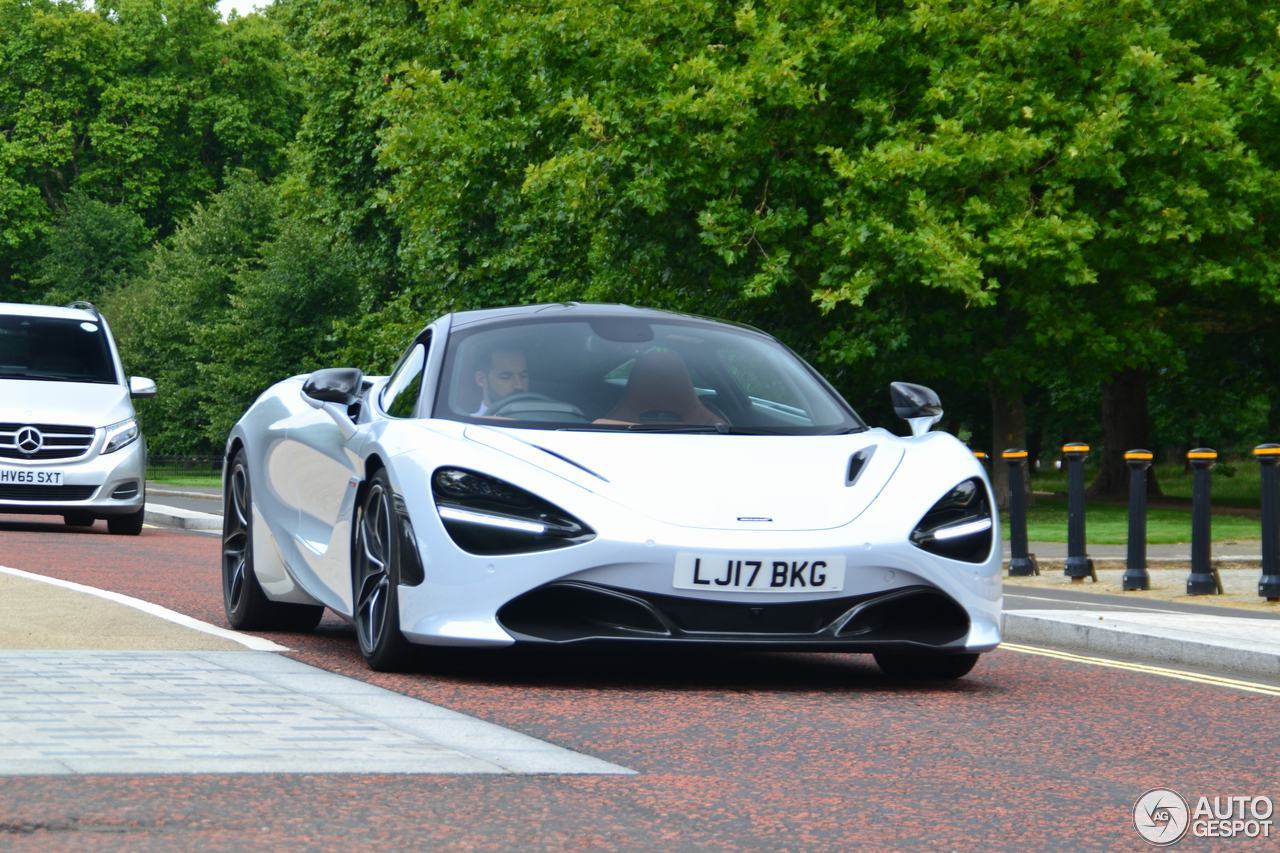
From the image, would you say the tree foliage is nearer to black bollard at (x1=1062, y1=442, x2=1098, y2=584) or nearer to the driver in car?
black bollard at (x1=1062, y1=442, x2=1098, y2=584)

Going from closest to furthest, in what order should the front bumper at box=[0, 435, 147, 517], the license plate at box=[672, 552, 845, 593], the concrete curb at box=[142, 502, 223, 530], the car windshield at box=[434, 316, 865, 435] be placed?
the license plate at box=[672, 552, 845, 593]
the car windshield at box=[434, 316, 865, 435]
the front bumper at box=[0, 435, 147, 517]
the concrete curb at box=[142, 502, 223, 530]

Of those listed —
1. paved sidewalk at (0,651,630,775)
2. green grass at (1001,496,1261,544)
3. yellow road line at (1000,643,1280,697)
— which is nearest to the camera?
paved sidewalk at (0,651,630,775)

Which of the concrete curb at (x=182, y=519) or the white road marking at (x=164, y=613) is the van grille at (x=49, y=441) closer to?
the concrete curb at (x=182, y=519)

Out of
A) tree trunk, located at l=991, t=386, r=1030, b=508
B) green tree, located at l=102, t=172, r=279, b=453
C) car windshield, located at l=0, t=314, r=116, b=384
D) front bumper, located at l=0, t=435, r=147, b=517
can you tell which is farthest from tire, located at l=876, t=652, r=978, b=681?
green tree, located at l=102, t=172, r=279, b=453

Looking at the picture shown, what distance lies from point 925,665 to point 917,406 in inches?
40.0

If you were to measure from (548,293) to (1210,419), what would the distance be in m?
25.8

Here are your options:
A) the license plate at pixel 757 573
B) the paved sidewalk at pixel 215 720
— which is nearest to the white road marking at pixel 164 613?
the paved sidewalk at pixel 215 720

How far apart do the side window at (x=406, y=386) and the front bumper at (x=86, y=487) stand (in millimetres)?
10822

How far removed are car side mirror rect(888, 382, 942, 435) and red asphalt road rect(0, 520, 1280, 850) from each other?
101cm

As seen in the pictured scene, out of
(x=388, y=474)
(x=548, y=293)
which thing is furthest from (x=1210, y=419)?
(x=388, y=474)

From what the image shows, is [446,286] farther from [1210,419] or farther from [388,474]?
[388,474]

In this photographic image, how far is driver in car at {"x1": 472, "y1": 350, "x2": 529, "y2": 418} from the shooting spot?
8.16 metres

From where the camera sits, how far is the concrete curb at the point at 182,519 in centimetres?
2283

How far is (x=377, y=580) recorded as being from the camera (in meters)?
7.89
